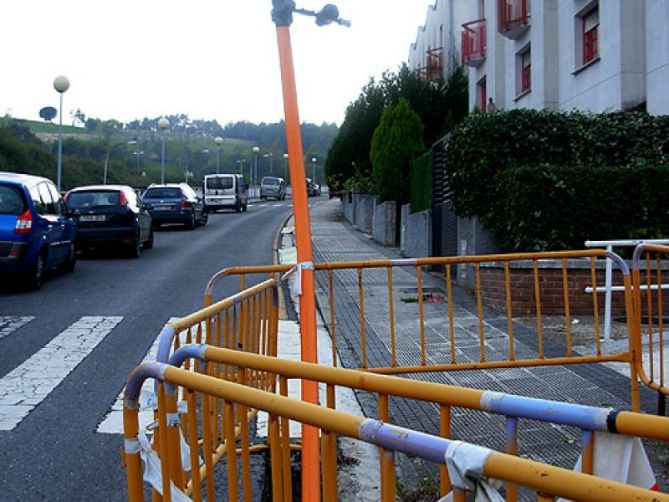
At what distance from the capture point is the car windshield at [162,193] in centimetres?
2745

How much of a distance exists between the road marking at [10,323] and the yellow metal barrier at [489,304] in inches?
95.2

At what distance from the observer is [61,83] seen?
2491cm

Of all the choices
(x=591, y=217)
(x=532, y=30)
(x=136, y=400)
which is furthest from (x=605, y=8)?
(x=136, y=400)

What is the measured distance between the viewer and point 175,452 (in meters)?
2.87

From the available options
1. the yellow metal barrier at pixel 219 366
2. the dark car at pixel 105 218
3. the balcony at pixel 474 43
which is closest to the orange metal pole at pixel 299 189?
the yellow metal barrier at pixel 219 366

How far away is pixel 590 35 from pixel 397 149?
17.8ft

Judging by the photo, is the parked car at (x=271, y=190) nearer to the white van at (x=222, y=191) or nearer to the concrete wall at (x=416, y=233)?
the white van at (x=222, y=191)

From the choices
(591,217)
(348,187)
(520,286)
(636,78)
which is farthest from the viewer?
(348,187)

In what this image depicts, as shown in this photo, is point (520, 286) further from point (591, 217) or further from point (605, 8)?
point (605, 8)

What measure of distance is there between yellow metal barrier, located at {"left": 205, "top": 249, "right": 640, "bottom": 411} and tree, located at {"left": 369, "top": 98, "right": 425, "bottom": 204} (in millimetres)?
7634

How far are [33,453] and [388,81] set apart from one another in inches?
1157

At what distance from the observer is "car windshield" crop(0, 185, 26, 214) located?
476 inches

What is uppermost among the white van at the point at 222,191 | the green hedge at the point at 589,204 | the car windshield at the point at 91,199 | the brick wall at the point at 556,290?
the white van at the point at 222,191

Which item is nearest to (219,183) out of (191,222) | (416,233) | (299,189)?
(191,222)
